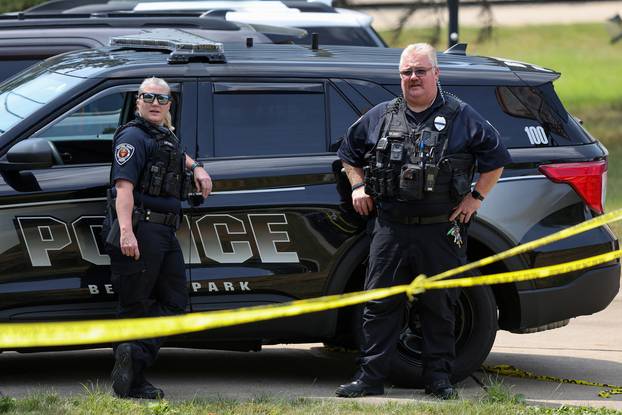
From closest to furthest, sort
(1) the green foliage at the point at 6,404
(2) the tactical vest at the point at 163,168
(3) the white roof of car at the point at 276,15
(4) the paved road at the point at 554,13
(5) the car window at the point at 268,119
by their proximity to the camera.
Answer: (1) the green foliage at the point at 6,404, (2) the tactical vest at the point at 163,168, (5) the car window at the point at 268,119, (3) the white roof of car at the point at 276,15, (4) the paved road at the point at 554,13

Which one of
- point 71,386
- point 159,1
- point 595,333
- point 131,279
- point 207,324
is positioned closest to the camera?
point 207,324

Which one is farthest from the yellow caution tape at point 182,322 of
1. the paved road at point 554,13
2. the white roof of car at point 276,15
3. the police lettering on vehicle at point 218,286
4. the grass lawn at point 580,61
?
the paved road at point 554,13

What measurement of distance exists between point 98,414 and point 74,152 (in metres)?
1.34

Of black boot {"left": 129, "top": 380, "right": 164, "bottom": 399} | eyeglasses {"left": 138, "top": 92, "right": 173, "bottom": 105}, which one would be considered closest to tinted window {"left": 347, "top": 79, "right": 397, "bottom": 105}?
eyeglasses {"left": 138, "top": 92, "right": 173, "bottom": 105}

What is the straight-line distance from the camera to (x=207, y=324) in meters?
5.83

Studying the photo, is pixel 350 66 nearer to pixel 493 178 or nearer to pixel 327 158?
pixel 327 158

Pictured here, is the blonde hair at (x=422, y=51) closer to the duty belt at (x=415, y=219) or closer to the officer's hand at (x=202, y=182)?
the duty belt at (x=415, y=219)

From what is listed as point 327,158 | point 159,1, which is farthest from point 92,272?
point 159,1

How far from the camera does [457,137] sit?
6.37 meters

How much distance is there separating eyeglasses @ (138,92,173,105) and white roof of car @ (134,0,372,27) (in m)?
6.30

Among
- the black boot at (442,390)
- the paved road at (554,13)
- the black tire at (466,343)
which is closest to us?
the black boot at (442,390)

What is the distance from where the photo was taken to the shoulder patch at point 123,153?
6.18 metres

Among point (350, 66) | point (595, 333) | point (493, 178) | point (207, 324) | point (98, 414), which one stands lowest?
point (595, 333)

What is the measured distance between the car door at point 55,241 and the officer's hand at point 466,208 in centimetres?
165
